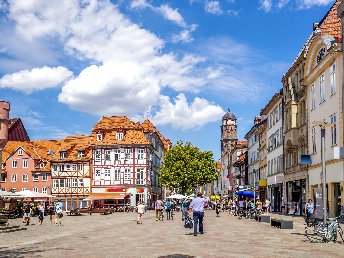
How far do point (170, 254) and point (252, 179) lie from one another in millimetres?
76722

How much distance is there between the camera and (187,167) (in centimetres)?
9212

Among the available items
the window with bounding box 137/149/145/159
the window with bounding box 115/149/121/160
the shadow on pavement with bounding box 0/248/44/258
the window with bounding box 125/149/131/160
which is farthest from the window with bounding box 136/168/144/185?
the shadow on pavement with bounding box 0/248/44/258

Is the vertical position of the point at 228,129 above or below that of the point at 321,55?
above

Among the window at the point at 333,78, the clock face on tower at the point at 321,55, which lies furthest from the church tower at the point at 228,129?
the window at the point at 333,78

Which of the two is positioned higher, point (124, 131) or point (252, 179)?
point (124, 131)

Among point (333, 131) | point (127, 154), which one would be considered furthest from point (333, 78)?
point (127, 154)

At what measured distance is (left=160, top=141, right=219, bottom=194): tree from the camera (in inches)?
3605

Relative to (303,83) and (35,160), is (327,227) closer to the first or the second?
(303,83)

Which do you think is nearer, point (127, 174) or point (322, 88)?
point (322, 88)

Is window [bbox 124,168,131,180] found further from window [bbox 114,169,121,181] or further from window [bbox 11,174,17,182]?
window [bbox 11,174,17,182]

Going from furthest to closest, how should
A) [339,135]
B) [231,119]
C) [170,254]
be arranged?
[231,119], [339,135], [170,254]

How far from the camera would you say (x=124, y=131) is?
9419 centimetres

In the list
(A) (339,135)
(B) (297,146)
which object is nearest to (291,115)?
(B) (297,146)

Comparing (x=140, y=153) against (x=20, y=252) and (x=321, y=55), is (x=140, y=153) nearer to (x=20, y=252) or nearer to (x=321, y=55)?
(x=321, y=55)
